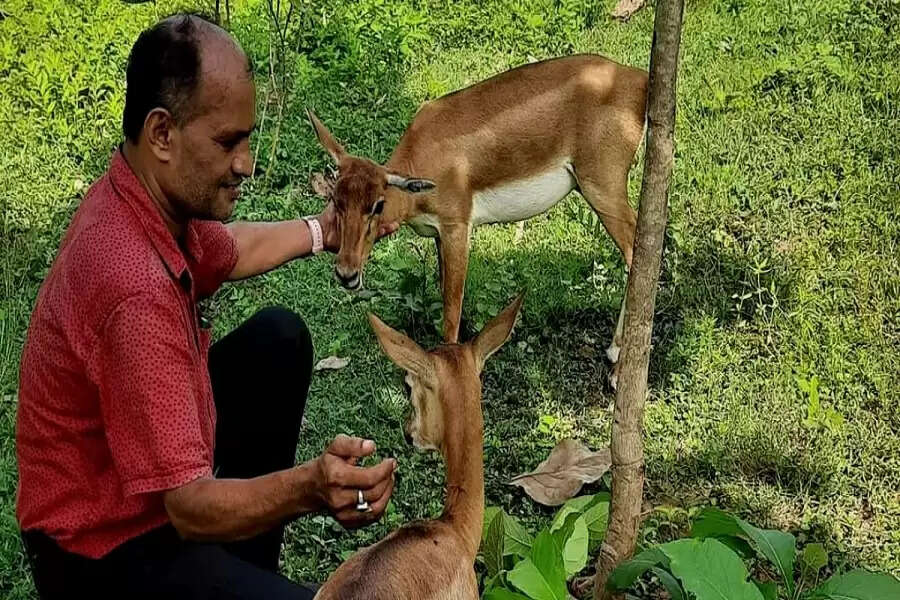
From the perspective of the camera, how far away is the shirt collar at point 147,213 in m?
2.94

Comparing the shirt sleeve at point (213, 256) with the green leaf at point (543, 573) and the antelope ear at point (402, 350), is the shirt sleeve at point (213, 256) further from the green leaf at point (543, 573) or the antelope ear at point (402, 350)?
the green leaf at point (543, 573)

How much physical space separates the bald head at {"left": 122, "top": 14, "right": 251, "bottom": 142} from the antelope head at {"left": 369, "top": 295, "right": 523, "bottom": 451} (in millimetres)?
713

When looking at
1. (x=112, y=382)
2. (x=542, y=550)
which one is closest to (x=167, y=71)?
(x=112, y=382)

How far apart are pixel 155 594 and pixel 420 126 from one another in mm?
3386

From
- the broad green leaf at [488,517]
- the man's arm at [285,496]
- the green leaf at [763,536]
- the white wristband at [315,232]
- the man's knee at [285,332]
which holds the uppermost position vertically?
the white wristband at [315,232]

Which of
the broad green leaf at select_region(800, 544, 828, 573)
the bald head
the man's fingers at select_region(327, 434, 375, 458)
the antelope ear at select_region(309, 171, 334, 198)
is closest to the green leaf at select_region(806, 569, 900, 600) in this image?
the broad green leaf at select_region(800, 544, 828, 573)

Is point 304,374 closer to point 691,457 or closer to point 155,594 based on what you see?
point 155,594

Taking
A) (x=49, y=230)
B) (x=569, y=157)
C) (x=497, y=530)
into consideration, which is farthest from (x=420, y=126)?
(x=497, y=530)

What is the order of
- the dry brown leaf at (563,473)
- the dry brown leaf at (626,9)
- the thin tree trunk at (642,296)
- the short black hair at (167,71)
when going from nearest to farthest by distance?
the short black hair at (167,71) → the thin tree trunk at (642,296) → the dry brown leaf at (563,473) → the dry brown leaf at (626,9)

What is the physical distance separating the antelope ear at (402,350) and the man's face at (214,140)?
517 millimetres

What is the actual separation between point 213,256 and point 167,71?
0.92 m

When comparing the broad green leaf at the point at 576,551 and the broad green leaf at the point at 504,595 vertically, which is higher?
the broad green leaf at the point at 576,551

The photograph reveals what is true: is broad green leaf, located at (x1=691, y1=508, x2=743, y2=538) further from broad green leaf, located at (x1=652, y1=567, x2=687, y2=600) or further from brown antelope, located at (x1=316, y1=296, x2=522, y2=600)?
brown antelope, located at (x1=316, y1=296, x2=522, y2=600)

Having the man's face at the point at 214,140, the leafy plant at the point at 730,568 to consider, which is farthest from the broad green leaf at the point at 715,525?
the man's face at the point at 214,140
